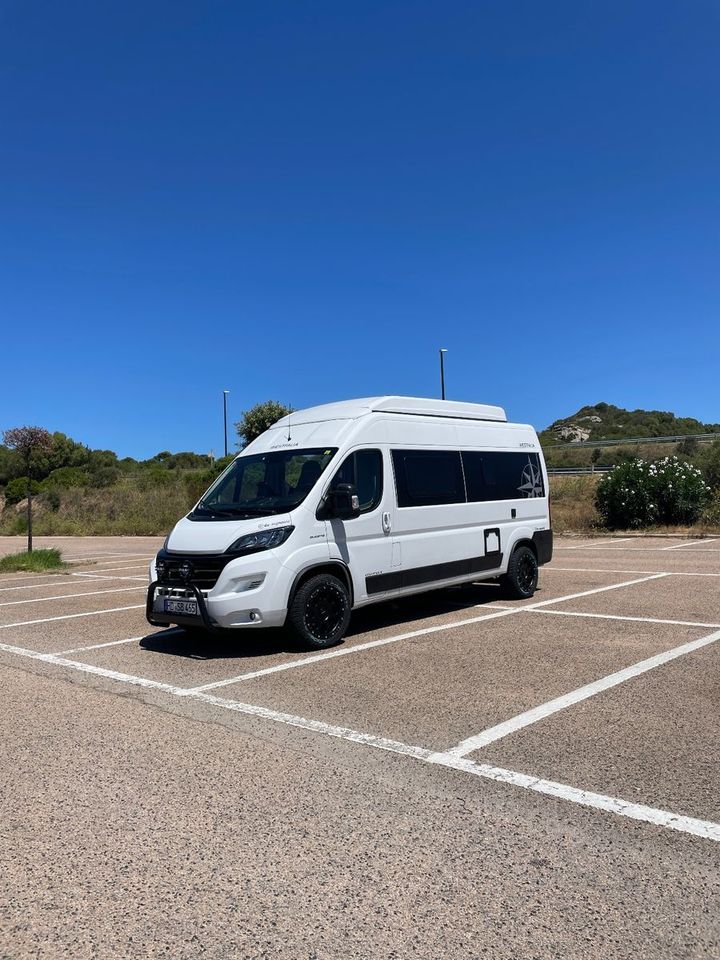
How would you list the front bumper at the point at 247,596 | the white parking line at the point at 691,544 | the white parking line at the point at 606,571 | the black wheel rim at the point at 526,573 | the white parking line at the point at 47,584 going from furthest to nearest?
the white parking line at the point at 691,544 → the white parking line at the point at 47,584 → the white parking line at the point at 606,571 → the black wheel rim at the point at 526,573 → the front bumper at the point at 247,596

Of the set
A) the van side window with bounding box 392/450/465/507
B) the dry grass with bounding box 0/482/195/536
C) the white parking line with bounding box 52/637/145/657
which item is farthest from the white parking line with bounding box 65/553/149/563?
the van side window with bounding box 392/450/465/507

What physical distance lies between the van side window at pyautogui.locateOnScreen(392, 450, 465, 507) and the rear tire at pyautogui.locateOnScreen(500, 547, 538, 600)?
4.61ft

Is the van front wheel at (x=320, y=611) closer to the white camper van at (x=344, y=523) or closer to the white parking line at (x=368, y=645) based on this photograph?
the white camper van at (x=344, y=523)

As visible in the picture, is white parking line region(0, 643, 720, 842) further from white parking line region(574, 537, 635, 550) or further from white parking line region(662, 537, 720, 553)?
white parking line region(574, 537, 635, 550)

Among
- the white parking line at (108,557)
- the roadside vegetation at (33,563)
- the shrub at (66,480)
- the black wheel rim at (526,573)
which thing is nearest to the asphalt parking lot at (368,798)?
the black wheel rim at (526,573)

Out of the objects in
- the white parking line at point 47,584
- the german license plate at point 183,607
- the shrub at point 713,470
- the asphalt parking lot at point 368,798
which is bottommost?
the asphalt parking lot at point 368,798

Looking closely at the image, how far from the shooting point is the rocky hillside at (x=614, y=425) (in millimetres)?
78688

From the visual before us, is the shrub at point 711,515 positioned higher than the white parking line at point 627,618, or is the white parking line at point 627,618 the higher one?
the shrub at point 711,515

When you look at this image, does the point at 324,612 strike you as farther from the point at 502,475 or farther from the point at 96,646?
the point at 502,475

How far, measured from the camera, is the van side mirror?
24.5 ft

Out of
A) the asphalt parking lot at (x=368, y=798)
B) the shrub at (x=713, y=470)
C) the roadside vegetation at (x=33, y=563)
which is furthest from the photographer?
the shrub at (x=713, y=470)

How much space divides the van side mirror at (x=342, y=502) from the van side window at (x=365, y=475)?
23cm

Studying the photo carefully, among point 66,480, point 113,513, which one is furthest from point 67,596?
point 66,480

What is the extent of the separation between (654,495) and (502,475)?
47.0ft
